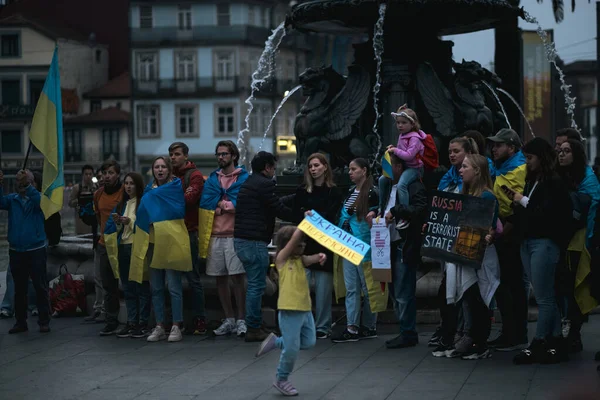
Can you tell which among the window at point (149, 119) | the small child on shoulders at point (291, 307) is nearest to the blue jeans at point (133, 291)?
the small child on shoulders at point (291, 307)

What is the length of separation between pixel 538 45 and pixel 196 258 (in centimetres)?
2422

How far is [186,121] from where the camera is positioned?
76.1 m

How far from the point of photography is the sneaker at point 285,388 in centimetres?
791

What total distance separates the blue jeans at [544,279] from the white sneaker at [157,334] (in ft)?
11.7

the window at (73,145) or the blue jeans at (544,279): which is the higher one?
the window at (73,145)

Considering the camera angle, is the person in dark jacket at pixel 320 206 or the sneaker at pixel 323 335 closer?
the person in dark jacket at pixel 320 206

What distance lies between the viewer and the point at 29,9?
79.9 metres

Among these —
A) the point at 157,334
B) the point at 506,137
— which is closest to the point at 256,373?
the point at 157,334

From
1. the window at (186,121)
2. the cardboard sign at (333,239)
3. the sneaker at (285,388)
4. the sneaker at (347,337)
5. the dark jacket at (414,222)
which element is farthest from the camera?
the window at (186,121)

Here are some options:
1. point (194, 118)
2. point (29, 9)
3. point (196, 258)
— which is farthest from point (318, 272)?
point (29, 9)

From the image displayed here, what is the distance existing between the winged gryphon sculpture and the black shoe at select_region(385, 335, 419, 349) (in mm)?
4416

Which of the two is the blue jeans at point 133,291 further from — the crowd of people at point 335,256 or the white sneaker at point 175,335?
the white sneaker at point 175,335

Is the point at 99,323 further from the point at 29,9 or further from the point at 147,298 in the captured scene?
the point at 29,9

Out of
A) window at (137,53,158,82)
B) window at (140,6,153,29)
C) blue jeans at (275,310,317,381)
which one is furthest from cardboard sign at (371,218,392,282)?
window at (140,6,153,29)
